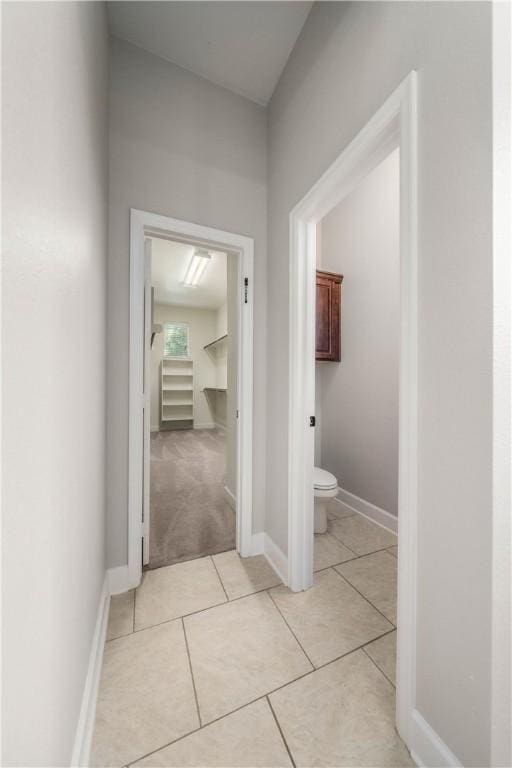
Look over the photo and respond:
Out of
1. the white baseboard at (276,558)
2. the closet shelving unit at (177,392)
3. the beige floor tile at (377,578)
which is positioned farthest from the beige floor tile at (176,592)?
the closet shelving unit at (177,392)

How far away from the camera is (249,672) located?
108 cm

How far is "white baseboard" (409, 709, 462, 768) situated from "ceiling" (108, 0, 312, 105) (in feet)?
9.94

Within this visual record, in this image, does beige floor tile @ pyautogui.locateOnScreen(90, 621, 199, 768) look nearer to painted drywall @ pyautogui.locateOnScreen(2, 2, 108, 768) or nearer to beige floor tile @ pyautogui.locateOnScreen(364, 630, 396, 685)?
painted drywall @ pyautogui.locateOnScreen(2, 2, 108, 768)

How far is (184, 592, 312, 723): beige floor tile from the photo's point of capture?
1007 mm

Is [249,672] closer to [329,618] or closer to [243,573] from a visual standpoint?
[329,618]

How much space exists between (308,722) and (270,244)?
2.26 m

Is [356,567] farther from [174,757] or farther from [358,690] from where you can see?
[174,757]

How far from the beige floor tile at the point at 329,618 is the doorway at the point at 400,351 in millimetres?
83

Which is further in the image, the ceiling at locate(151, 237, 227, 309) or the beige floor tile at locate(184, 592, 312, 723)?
the ceiling at locate(151, 237, 227, 309)

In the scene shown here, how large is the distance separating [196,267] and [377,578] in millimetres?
4060

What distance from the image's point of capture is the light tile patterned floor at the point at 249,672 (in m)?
0.86

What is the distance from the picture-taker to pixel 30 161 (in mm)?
470

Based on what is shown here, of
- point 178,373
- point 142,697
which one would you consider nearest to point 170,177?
point 142,697

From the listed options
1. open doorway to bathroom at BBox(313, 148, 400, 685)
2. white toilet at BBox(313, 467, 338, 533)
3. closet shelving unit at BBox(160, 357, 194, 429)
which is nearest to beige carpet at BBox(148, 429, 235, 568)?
white toilet at BBox(313, 467, 338, 533)
